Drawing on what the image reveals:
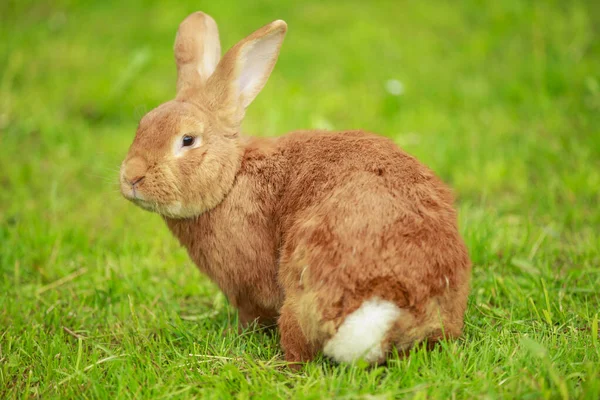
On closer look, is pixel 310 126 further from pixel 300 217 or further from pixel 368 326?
pixel 368 326

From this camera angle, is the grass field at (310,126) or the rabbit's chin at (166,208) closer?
the grass field at (310,126)

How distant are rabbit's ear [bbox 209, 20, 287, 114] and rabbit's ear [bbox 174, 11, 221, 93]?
309mm

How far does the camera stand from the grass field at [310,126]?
2.78m

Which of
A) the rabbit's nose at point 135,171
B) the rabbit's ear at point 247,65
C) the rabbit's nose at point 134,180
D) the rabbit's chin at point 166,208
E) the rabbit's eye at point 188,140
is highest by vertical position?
the rabbit's ear at point 247,65

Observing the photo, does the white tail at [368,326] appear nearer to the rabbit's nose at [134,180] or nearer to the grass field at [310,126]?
the grass field at [310,126]

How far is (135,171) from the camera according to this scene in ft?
10.1

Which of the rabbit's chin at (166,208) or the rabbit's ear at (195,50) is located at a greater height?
the rabbit's ear at (195,50)

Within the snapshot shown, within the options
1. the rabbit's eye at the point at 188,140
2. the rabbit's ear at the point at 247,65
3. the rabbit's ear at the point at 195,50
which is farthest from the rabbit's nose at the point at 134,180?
A: the rabbit's ear at the point at 195,50

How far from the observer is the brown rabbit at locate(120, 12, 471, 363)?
267 cm

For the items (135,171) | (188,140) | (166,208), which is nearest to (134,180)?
(135,171)

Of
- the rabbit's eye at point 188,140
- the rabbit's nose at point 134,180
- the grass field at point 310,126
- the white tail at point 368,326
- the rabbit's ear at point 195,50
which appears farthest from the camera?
the rabbit's ear at point 195,50

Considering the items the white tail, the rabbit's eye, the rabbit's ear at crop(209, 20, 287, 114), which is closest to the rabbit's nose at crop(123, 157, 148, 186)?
the rabbit's eye

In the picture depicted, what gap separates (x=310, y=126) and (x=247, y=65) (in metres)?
1.79

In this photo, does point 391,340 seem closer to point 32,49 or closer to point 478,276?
point 478,276
